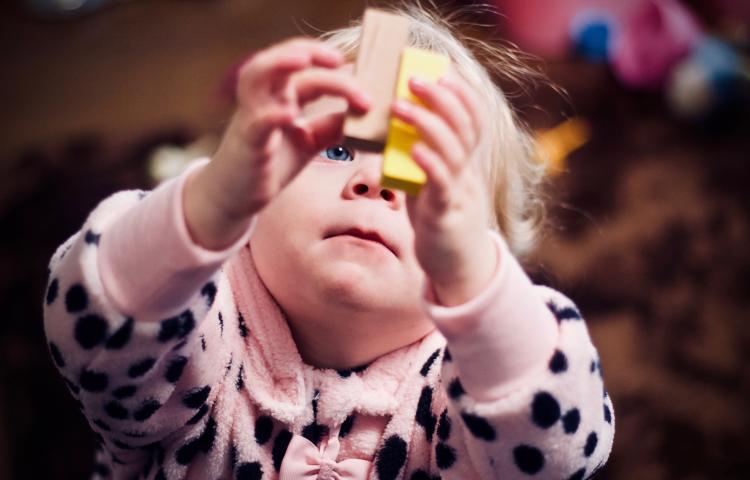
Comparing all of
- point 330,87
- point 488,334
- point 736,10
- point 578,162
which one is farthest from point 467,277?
point 736,10

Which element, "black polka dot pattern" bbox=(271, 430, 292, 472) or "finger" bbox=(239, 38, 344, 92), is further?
"black polka dot pattern" bbox=(271, 430, 292, 472)

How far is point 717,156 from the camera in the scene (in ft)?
5.16

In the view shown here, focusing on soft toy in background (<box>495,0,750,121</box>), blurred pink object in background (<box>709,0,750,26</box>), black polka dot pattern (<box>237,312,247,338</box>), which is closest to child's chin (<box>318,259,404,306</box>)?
black polka dot pattern (<box>237,312,247,338</box>)

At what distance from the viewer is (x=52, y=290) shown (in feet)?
1.76

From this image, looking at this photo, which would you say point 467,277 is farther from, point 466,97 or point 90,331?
point 90,331

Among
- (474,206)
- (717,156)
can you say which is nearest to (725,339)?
(717,156)

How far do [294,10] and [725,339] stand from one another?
1.20m

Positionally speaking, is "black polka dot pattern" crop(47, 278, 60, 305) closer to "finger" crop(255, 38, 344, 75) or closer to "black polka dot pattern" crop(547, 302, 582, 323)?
"finger" crop(255, 38, 344, 75)

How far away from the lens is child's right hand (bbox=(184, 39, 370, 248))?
0.45 metres

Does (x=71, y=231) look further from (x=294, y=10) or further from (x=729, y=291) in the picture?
(x=729, y=291)

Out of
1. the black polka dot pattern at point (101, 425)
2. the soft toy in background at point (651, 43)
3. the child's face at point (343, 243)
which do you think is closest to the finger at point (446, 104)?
the child's face at point (343, 243)

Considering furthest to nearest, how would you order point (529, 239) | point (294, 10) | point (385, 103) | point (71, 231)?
point (294, 10), point (71, 231), point (529, 239), point (385, 103)

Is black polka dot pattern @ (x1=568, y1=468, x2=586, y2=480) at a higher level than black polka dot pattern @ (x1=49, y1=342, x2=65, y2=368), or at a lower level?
lower

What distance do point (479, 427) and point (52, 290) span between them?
299 millimetres
